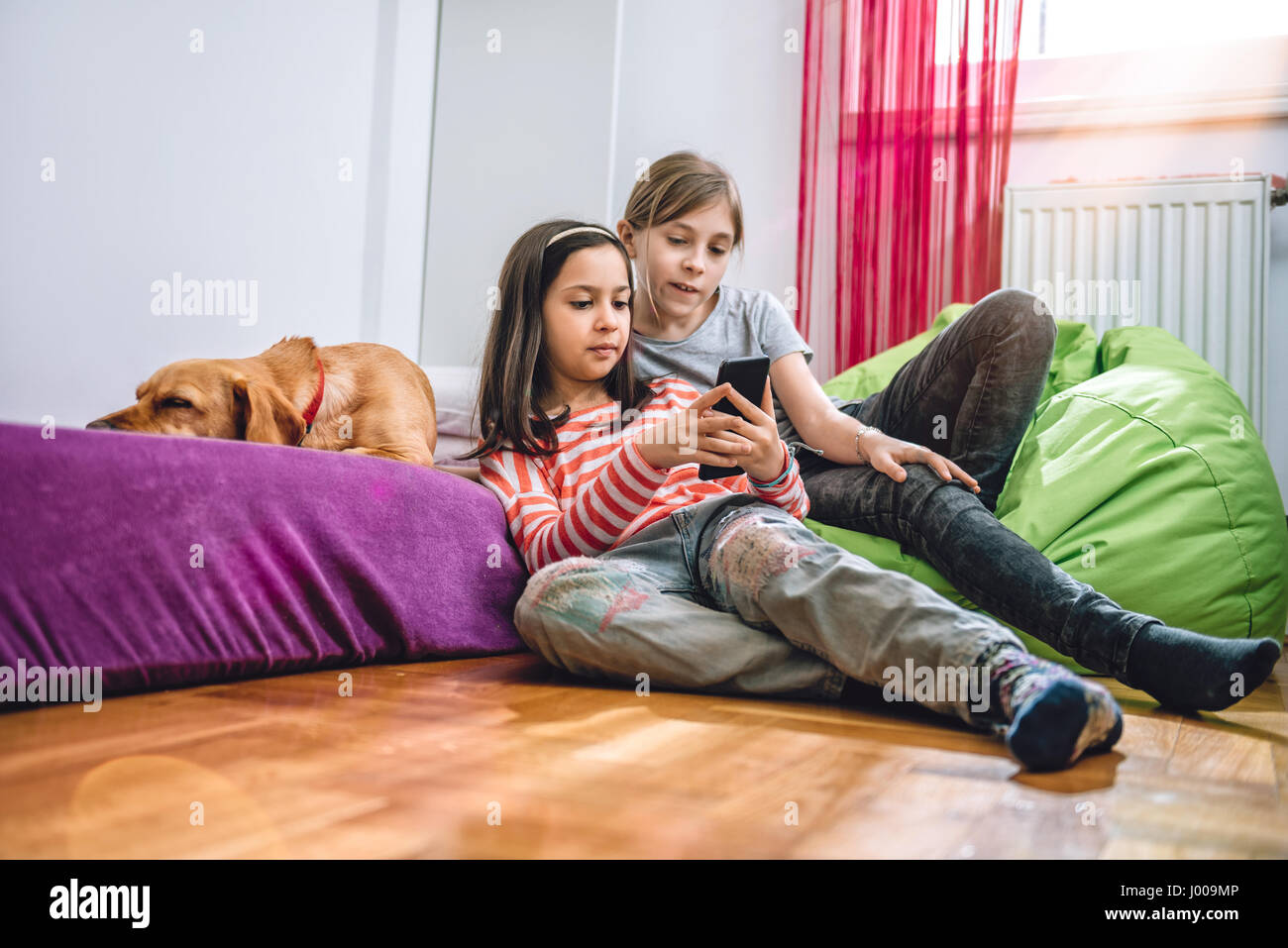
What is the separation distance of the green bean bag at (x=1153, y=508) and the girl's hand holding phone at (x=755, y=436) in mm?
310

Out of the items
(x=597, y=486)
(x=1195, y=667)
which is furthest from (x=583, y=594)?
(x=1195, y=667)

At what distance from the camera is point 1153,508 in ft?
4.62

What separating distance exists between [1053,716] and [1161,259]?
2045 mm

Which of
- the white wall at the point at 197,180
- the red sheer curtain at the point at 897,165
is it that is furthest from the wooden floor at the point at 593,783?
the red sheer curtain at the point at 897,165

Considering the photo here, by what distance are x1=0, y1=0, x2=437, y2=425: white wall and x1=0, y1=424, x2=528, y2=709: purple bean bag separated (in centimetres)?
129

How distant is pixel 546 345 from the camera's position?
4.83ft

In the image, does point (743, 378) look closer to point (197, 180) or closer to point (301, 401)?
point (301, 401)

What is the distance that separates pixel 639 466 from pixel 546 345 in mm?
406

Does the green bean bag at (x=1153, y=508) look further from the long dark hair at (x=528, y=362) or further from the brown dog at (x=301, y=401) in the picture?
the brown dog at (x=301, y=401)

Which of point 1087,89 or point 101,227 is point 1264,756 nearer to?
point 1087,89

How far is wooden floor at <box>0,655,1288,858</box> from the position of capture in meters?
0.56
